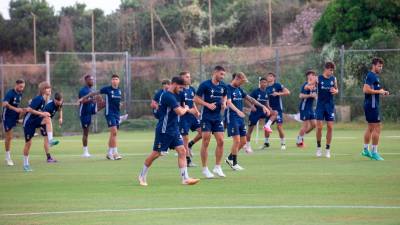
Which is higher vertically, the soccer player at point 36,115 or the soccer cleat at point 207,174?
the soccer player at point 36,115

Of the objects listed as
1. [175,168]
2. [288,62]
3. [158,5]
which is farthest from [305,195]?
[158,5]

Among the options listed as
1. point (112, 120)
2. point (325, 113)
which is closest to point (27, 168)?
point (112, 120)

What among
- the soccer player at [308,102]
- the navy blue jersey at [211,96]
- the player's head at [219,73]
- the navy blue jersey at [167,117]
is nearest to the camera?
the navy blue jersey at [167,117]

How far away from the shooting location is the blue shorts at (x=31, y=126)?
23.0 metres

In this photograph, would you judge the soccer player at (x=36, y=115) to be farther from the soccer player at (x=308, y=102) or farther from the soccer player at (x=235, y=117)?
→ the soccer player at (x=308, y=102)

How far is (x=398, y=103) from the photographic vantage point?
1501 inches

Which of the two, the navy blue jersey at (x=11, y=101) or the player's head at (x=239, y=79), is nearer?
the player's head at (x=239, y=79)

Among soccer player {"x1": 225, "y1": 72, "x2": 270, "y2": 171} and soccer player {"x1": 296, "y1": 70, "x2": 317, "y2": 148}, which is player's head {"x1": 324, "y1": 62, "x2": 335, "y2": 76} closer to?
soccer player {"x1": 225, "y1": 72, "x2": 270, "y2": 171}

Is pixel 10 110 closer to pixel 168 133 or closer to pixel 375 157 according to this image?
pixel 168 133

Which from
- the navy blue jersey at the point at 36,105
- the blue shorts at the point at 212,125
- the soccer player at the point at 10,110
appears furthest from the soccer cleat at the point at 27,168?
the blue shorts at the point at 212,125

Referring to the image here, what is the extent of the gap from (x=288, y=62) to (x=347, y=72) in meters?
9.09

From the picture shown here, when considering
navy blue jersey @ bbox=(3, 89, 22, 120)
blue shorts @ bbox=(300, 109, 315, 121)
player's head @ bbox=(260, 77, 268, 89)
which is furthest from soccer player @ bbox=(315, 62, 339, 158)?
navy blue jersey @ bbox=(3, 89, 22, 120)

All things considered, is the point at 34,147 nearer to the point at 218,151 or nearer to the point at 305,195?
the point at 218,151

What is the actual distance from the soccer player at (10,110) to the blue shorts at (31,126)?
1017 millimetres
